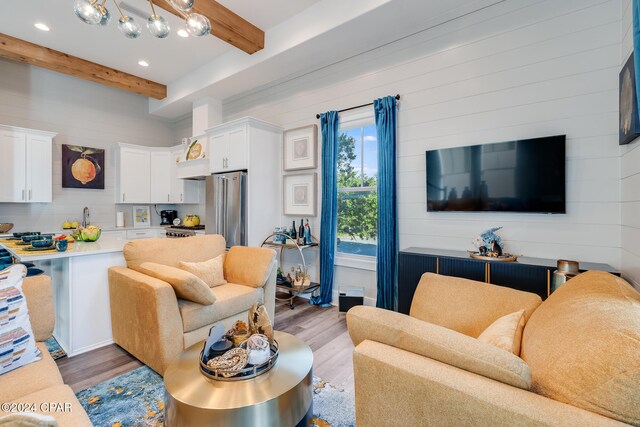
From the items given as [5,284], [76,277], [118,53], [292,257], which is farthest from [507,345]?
[118,53]

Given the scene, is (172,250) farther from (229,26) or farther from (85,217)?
(85,217)

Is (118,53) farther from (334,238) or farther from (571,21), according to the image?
(571,21)

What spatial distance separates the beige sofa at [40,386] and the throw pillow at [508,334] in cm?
155

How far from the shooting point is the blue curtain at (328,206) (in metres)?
3.84

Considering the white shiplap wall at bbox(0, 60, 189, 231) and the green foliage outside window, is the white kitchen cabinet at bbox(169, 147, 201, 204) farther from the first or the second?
the green foliage outside window

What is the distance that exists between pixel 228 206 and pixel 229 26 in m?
2.25

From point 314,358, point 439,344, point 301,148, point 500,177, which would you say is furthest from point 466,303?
point 301,148

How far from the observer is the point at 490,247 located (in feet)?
8.72

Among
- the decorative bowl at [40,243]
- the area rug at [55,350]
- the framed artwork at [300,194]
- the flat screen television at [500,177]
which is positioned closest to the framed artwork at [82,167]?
the decorative bowl at [40,243]

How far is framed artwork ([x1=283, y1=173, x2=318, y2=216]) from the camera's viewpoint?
4.11 meters

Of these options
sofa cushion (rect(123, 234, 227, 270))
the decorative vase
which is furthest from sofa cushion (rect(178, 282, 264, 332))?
the decorative vase

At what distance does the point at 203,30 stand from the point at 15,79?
4.55 meters

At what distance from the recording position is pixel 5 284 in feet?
4.66

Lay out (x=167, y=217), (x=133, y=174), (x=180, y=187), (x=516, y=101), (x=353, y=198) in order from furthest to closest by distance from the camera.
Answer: (x=167, y=217), (x=180, y=187), (x=133, y=174), (x=353, y=198), (x=516, y=101)
